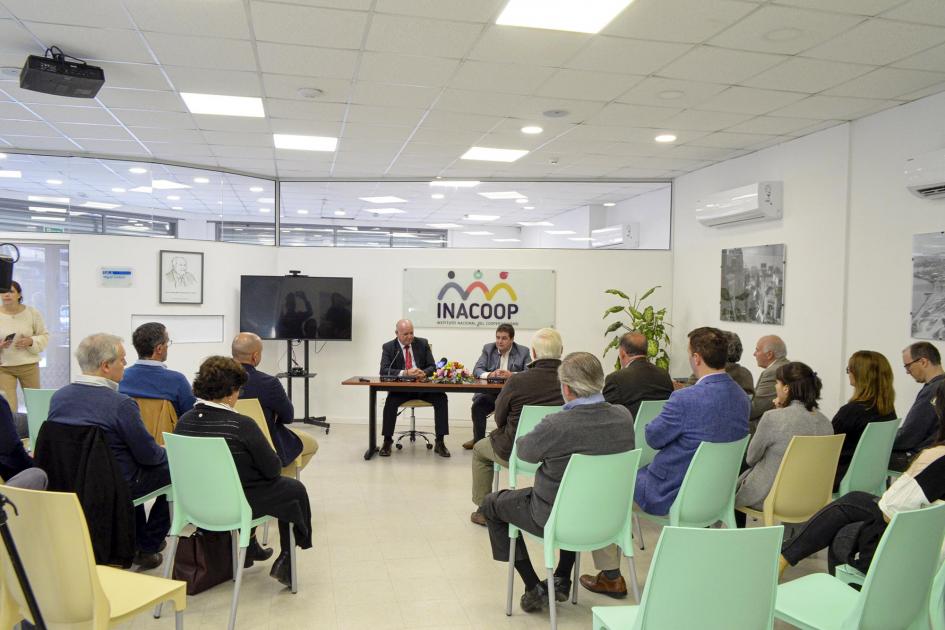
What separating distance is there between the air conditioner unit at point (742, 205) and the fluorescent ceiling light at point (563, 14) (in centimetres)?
339

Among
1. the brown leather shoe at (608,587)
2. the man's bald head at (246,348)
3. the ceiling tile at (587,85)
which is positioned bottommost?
the brown leather shoe at (608,587)

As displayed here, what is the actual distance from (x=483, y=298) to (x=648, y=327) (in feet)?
6.77

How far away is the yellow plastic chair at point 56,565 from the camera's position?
2053 millimetres

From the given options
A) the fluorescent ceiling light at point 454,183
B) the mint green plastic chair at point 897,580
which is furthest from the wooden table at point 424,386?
the mint green plastic chair at point 897,580

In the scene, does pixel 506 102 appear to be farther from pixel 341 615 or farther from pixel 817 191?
pixel 341 615

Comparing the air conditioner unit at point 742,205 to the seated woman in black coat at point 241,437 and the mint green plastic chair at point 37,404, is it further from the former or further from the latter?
the mint green plastic chair at point 37,404

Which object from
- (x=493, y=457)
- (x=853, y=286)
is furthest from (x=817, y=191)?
(x=493, y=457)

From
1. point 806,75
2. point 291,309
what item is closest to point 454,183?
point 291,309

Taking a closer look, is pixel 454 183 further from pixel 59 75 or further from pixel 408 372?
pixel 59 75

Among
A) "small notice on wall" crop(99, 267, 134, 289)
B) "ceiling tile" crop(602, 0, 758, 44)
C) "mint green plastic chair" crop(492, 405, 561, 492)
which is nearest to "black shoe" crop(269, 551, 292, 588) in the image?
"mint green plastic chair" crop(492, 405, 561, 492)

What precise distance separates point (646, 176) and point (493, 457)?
503 cm

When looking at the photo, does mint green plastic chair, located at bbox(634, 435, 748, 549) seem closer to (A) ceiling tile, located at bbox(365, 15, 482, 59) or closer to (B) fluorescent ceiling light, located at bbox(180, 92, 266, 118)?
(A) ceiling tile, located at bbox(365, 15, 482, 59)

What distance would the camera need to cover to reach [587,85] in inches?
192

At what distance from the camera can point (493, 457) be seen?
4.59 m
